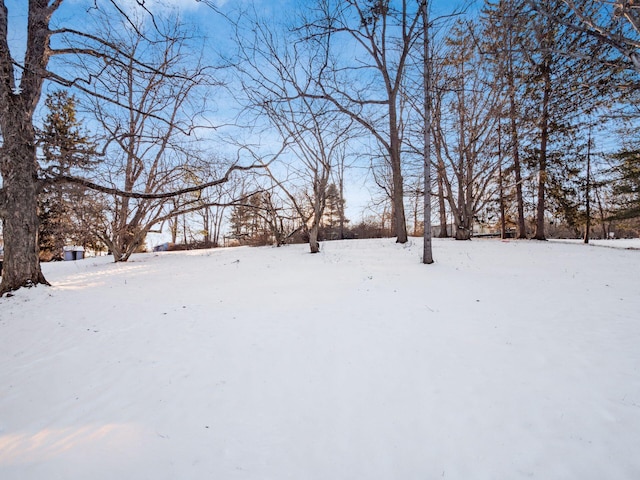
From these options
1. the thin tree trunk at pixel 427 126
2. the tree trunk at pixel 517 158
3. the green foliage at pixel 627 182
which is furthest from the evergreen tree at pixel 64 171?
the green foliage at pixel 627 182

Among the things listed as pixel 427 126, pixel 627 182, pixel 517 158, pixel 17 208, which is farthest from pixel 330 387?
pixel 627 182

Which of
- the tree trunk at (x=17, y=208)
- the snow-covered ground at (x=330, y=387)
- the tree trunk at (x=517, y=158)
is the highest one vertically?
the tree trunk at (x=517, y=158)

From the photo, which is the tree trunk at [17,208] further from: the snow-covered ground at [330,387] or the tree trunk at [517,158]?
the tree trunk at [517,158]

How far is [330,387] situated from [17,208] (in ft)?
25.6

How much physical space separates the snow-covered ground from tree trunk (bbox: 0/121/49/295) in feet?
4.80

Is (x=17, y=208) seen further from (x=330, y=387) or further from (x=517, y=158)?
(x=517, y=158)

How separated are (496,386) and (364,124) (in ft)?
34.5

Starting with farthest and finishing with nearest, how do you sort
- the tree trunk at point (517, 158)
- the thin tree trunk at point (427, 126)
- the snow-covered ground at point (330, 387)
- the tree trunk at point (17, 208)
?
the tree trunk at point (517, 158) → the thin tree trunk at point (427, 126) → the tree trunk at point (17, 208) → the snow-covered ground at point (330, 387)

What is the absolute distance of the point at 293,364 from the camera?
Answer: 2.72 metres

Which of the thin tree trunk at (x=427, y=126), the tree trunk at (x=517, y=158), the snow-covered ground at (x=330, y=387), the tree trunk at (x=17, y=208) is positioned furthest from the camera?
the tree trunk at (x=517, y=158)

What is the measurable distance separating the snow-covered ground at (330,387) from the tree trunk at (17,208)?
1.46 meters

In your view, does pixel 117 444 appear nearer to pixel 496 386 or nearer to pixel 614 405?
pixel 496 386

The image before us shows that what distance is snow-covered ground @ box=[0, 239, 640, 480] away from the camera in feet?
5.40

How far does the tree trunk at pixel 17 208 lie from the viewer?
5.68 meters
